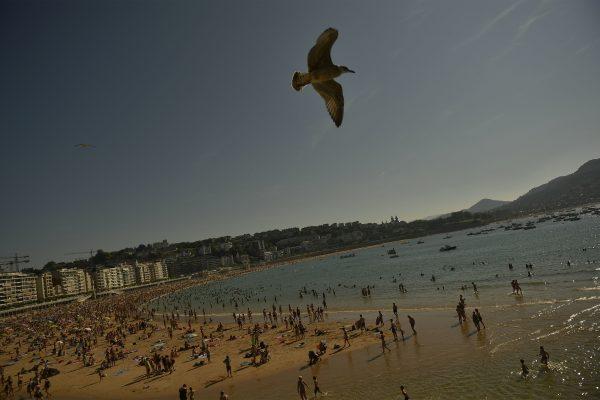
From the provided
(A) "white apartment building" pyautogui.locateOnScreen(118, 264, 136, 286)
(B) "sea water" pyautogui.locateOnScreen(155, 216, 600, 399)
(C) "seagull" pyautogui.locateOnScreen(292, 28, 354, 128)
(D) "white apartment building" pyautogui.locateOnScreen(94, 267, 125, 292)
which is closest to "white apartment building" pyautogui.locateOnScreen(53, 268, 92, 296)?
(D) "white apartment building" pyautogui.locateOnScreen(94, 267, 125, 292)

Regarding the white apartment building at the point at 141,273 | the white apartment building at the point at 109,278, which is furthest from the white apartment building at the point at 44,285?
the white apartment building at the point at 141,273

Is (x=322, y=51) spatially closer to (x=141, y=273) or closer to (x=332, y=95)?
(x=332, y=95)

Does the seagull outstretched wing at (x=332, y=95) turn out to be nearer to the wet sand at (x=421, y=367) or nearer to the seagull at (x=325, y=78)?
the seagull at (x=325, y=78)

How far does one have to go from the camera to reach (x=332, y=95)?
4.73 m

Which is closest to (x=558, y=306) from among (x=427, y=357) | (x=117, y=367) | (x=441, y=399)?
(x=427, y=357)

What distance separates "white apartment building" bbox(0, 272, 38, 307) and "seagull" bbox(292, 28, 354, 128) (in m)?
106

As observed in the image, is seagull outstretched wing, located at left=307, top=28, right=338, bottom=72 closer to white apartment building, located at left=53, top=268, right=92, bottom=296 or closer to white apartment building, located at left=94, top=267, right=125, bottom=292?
white apartment building, located at left=53, top=268, right=92, bottom=296

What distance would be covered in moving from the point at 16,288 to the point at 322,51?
122413 millimetres

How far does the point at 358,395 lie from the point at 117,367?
1606cm

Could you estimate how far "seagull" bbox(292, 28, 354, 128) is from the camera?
4438mm

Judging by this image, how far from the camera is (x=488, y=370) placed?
44.8ft

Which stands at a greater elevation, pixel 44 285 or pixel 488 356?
pixel 44 285

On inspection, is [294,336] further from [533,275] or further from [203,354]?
[533,275]

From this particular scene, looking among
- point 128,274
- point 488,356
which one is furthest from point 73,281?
point 488,356
